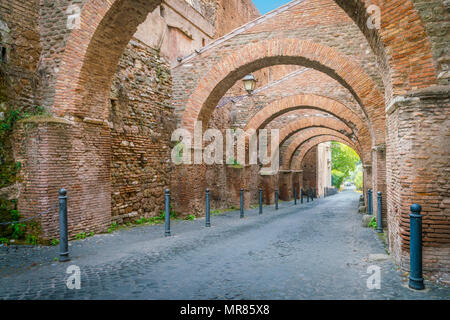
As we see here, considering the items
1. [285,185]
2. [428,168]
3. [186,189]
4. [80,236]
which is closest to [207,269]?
[428,168]

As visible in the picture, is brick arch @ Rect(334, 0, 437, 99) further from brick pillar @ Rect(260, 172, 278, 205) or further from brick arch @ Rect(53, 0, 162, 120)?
brick pillar @ Rect(260, 172, 278, 205)

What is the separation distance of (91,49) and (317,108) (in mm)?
10049

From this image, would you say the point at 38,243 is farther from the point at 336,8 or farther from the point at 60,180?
the point at 336,8

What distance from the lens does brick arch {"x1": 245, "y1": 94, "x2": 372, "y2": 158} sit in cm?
Answer: 1300

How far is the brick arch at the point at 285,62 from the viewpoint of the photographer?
8.91 meters

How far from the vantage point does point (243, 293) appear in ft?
11.7

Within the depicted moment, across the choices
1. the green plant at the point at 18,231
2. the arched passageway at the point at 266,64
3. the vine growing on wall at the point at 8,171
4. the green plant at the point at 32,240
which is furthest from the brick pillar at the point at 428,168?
the green plant at the point at 18,231

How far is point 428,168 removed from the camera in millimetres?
4031

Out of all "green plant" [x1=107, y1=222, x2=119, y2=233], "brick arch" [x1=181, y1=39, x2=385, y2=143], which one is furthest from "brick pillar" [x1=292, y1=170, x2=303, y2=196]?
"green plant" [x1=107, y1=222, x2=119, y2=233]

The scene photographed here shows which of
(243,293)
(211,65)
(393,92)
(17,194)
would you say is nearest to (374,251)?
(393,92)

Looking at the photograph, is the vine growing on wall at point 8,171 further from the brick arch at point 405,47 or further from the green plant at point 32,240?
the brick arch at point 405,47

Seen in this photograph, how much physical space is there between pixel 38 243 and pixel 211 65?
22.5 feet

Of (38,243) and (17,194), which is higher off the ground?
(17,194)

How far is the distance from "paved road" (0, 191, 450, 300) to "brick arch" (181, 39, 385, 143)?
3774mm
